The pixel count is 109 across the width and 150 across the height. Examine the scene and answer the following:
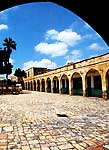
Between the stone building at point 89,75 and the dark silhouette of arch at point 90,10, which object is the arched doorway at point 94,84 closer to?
the stone building at point 89,75

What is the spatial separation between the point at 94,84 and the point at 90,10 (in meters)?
29.6

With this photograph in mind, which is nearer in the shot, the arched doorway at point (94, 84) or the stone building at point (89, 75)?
the stone building at point (89, 75)

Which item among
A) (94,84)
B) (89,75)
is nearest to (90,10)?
(94,84)

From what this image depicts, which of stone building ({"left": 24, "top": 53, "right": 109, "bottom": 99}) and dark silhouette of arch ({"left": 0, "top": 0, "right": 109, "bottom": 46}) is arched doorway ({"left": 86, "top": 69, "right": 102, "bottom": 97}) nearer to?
stone building ({"left": 24, "top": 53, "right": 109, "bottom": 99})

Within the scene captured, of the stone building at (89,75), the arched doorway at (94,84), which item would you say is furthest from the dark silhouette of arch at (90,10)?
the arched doorway at (94,84)

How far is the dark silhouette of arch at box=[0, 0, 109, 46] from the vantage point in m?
2.01

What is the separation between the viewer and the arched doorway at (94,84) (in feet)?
91.2

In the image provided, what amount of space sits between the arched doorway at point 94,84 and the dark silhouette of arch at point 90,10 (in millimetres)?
24958

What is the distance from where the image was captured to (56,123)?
31.5ft

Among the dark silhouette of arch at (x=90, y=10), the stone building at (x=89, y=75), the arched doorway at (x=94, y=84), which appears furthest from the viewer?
the arched doorway at (x=94, y=84)

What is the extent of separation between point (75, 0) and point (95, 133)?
6.52m

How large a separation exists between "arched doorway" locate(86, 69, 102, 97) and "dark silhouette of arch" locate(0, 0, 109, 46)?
24958 millimetres

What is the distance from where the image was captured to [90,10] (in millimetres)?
2105

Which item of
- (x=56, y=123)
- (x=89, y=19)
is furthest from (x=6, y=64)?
(x=89, y=19)
